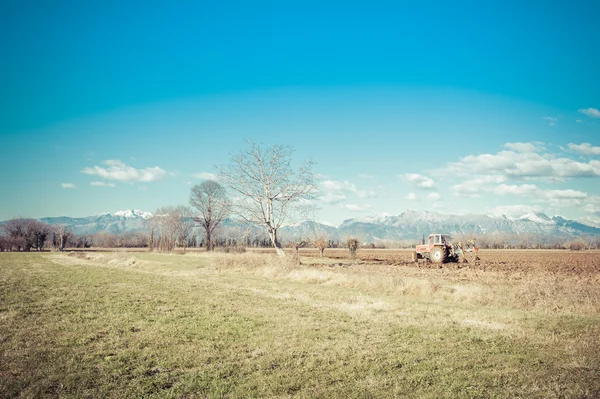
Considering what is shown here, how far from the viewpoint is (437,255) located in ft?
117

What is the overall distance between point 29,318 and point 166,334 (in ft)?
17.4

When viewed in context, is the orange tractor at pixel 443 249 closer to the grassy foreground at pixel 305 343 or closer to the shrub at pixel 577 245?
the grassy foreground at pixel 305 343

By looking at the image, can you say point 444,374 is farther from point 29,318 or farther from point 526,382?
point 29,318

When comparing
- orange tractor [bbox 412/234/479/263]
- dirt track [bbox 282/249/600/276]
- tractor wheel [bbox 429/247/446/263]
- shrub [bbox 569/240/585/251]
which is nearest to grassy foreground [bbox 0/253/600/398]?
dirt track [bbox 282/249/600/276]

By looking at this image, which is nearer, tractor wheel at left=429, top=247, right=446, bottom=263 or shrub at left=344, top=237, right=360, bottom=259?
tractor wheel at left=429, top=247, right=446, bottom=263

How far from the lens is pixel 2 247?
282ft

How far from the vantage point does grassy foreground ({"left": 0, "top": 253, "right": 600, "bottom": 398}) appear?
6.29 meters

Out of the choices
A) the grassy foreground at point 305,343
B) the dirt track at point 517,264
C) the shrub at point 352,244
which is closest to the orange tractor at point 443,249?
the dirt track at point 517,264

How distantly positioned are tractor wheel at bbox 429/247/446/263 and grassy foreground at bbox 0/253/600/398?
19.7 meters

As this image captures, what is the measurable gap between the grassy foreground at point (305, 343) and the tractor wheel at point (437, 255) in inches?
775

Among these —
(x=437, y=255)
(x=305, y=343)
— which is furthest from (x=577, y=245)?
(x=305, y=343)

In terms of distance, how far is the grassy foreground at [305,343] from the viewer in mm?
6285

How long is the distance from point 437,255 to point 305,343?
30.0 metres

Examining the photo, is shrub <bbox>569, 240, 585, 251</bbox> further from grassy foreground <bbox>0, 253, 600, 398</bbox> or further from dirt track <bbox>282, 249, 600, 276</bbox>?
grassy foreground <bbox>0, 253, 600, 398</bbox>
